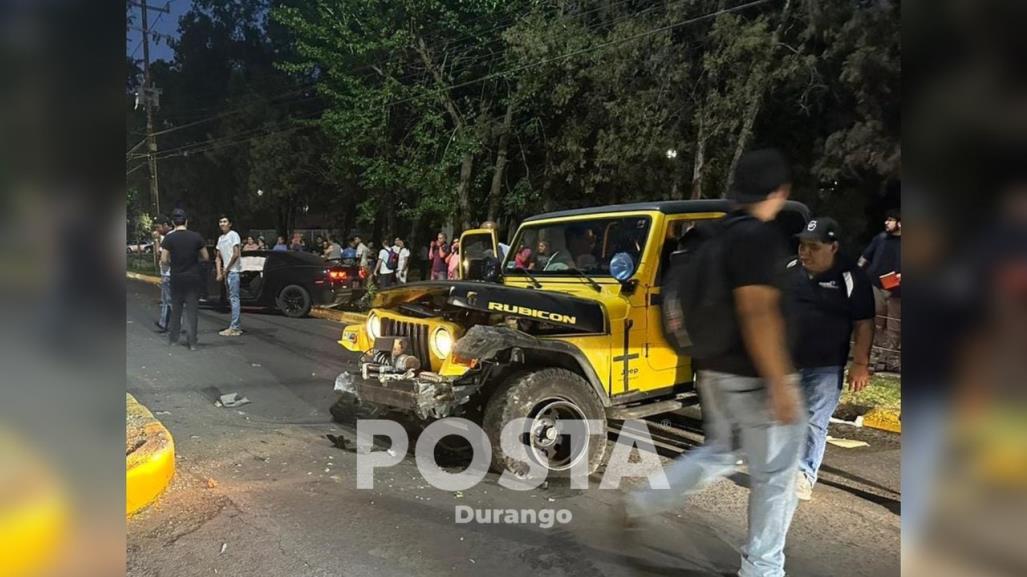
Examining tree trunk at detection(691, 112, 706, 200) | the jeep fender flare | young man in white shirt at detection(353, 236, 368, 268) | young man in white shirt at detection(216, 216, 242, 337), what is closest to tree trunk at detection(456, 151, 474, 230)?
young man in white shirt at detection(353, 236, 368, 268)

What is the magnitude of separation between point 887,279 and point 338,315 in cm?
771

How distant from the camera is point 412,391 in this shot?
407cm

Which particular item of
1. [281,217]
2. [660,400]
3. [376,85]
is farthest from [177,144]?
[660,400]

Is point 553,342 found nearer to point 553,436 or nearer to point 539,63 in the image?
point 553,436

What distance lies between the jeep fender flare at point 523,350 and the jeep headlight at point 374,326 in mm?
921

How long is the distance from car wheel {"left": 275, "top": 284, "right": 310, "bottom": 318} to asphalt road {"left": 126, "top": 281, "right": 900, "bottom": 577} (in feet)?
16.0

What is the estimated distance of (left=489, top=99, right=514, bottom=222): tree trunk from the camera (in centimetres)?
936

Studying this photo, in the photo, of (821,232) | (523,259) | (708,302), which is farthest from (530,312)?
(821,232)

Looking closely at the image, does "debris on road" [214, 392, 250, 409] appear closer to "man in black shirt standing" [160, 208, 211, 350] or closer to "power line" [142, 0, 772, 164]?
"man in black shirt standing" [160, 208, 211, 350]

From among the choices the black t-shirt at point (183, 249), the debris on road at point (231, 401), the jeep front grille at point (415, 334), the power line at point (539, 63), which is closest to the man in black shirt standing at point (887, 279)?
the jeep front grille at point (415, 334)

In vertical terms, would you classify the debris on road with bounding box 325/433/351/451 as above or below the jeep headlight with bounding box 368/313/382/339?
below
